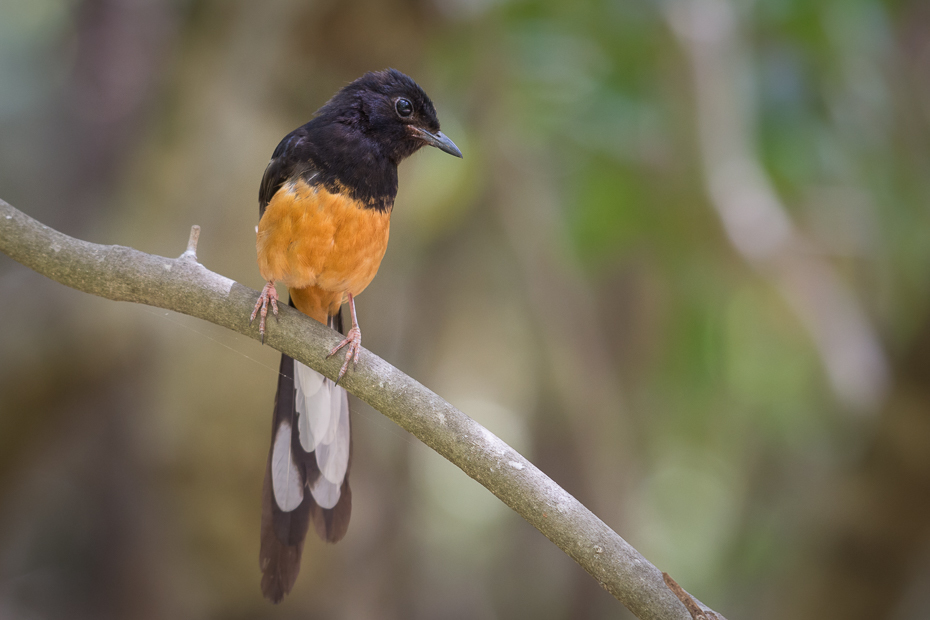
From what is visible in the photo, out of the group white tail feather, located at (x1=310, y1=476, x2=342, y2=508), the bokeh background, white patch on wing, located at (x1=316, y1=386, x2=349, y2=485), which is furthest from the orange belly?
the bokeh background

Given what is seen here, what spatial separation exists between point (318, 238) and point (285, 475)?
841mm

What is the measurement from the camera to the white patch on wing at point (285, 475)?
2562mm

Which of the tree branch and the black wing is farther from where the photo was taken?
the black wing

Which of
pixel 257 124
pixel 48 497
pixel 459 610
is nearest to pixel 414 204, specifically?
pixel 257 124

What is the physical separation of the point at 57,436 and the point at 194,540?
3.50 ft

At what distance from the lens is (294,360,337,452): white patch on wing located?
2725mm

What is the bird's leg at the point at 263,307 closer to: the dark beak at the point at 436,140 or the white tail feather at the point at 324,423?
the white tail feather at the point at 324,423

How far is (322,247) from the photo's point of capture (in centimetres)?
240

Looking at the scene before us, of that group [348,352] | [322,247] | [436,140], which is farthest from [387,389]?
[436,140]

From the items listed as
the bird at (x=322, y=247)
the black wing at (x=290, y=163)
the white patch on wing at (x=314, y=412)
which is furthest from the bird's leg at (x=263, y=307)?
the white patch on wing at (x=314, y=412)

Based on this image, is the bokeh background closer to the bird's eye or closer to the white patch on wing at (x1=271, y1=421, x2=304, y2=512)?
the white patch on wing at (x1=271, y1=421, x2=304, y2=512)

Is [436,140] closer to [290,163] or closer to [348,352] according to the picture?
[290,163]

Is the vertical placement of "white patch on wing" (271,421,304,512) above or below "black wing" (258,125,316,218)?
below

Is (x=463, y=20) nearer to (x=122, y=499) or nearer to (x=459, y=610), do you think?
(x=122, y=499)
